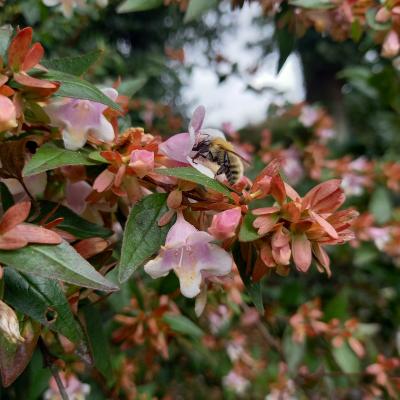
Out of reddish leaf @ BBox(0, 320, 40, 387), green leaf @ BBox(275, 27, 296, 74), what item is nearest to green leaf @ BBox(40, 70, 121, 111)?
reddish leaf @ BBox(0, 320, 40, 387)

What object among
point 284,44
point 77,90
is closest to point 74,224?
point 77,90

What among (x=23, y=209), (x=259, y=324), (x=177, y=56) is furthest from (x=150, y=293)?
(x=177, y=56)

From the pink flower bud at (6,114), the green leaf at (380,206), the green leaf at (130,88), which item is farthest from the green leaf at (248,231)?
the green leaf at (380,206)

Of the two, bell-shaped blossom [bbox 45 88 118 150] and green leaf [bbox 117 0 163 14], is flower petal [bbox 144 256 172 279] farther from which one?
green leaf [bbox 117 0 163 14]

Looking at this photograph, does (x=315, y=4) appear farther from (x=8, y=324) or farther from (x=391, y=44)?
(x=8, y=324)

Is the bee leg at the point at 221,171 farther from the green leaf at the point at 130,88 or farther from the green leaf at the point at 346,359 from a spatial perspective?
the green leaf at the point at 346,359

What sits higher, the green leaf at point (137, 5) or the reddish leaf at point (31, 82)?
the reddish leaf at point (31, 82)

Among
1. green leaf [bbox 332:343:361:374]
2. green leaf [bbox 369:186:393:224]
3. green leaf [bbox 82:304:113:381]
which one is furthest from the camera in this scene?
green leaf [bbox 369:186:393:224]
